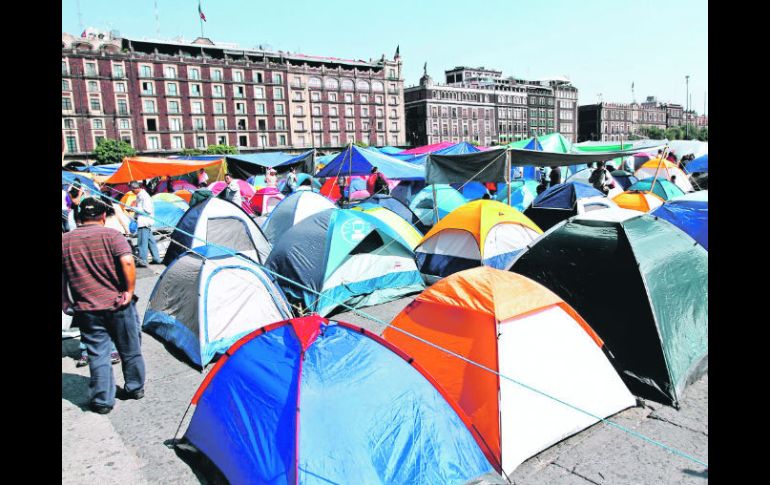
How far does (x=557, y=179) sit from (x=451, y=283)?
38.0 feet

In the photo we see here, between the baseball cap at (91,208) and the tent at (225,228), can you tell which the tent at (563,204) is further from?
the baseball cap at (91,208)

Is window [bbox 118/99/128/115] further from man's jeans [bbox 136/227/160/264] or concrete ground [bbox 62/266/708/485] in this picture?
concrete ground [bbox 62/266/708/485]

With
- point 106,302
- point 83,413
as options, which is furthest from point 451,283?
point 83,413

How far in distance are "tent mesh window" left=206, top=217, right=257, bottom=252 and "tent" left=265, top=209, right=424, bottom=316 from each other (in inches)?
72.1

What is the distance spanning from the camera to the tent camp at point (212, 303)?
561 centimetres

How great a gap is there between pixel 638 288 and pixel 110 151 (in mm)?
59406

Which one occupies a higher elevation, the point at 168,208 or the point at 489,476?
the point at 168,208

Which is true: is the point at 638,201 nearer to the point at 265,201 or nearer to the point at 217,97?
the point at 265,201

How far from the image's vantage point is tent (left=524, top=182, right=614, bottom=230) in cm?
1023

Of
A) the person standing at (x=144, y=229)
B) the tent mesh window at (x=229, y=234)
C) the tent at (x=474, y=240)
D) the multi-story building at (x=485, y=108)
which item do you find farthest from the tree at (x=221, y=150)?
the tent at (x=474, y=240)

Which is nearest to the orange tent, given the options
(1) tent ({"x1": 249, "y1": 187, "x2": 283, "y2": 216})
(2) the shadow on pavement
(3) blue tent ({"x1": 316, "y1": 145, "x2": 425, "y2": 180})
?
(1) tent ({"x1": 249, "y1": 187, "x2": 283, "y2": 216})

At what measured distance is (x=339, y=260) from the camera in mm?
7258

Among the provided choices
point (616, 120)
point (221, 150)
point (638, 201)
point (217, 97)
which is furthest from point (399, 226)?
point (616, 120)

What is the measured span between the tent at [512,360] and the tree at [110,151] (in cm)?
5697
